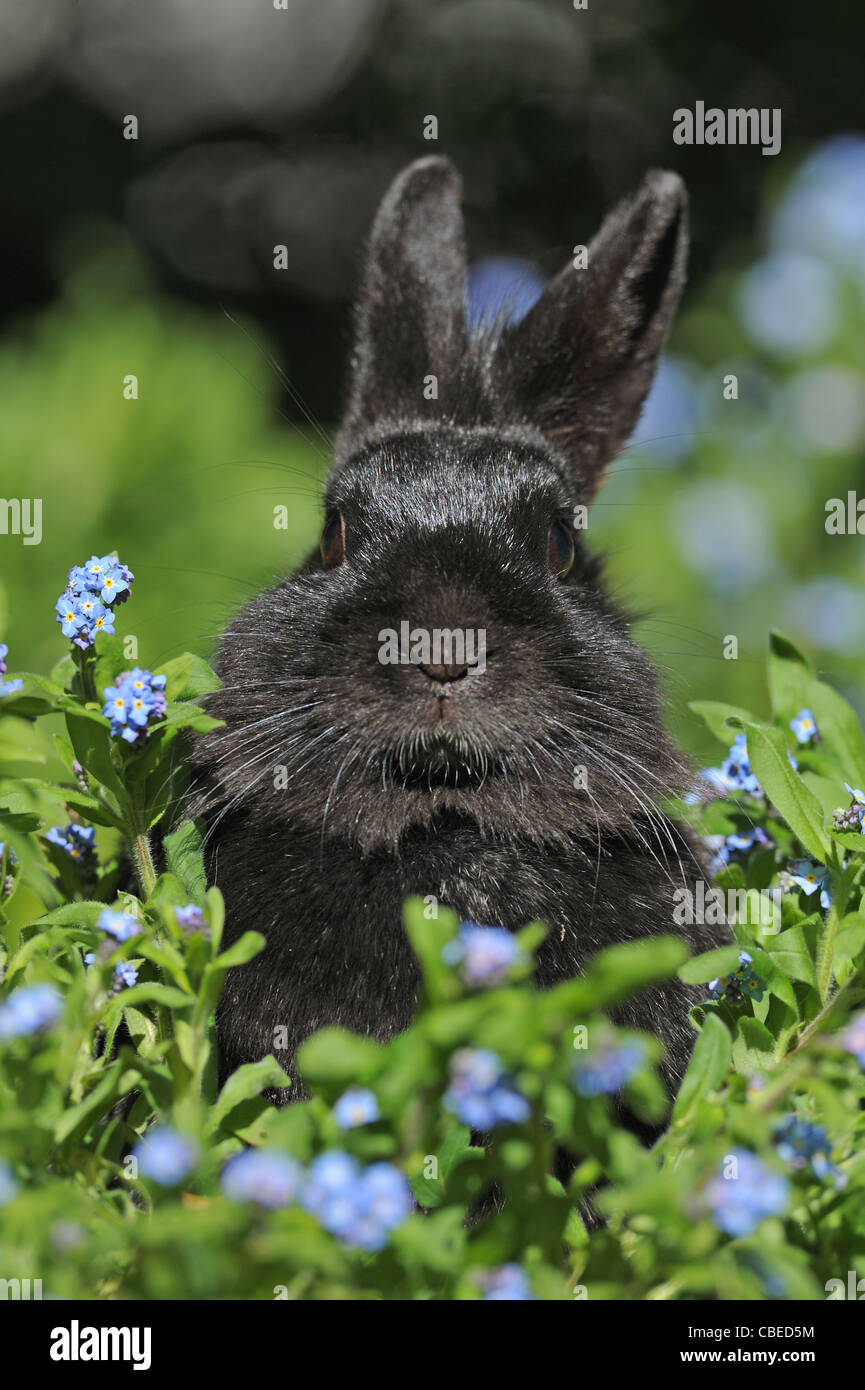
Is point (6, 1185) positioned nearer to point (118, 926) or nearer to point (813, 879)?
point (118, 926)

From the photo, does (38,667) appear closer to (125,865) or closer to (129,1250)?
(125,865)

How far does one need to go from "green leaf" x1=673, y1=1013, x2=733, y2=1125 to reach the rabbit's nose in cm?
107

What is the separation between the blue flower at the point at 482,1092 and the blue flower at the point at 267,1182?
6.7 inches

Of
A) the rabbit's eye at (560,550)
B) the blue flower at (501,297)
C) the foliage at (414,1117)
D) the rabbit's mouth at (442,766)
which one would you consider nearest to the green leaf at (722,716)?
the foliage at (414,1117)

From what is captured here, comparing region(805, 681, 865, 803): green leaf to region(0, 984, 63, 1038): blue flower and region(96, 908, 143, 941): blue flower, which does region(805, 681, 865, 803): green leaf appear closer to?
region(96, 908, 143, 941): blue flower

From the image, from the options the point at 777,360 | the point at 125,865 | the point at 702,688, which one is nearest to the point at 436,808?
the point at 125,865

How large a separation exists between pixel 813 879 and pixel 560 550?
53.7 inches

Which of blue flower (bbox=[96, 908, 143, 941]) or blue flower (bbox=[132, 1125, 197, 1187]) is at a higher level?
blue flower (bbox=[96, 908, 143, 941])

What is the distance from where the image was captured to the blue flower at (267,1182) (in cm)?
131

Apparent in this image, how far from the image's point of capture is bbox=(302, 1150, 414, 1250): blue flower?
133cm

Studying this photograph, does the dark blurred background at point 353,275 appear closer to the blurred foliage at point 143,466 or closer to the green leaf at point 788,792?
the blurred foliage at point 143,466

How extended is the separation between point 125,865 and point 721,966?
4.93 feet

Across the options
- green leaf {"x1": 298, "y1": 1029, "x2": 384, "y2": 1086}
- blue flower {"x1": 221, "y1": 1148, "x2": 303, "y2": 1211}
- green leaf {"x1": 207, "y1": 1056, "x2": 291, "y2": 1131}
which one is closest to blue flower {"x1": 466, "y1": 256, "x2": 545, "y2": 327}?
green leaf {"x1": 207, "y1": 1056, "x2": 291, "y2": 1131}
